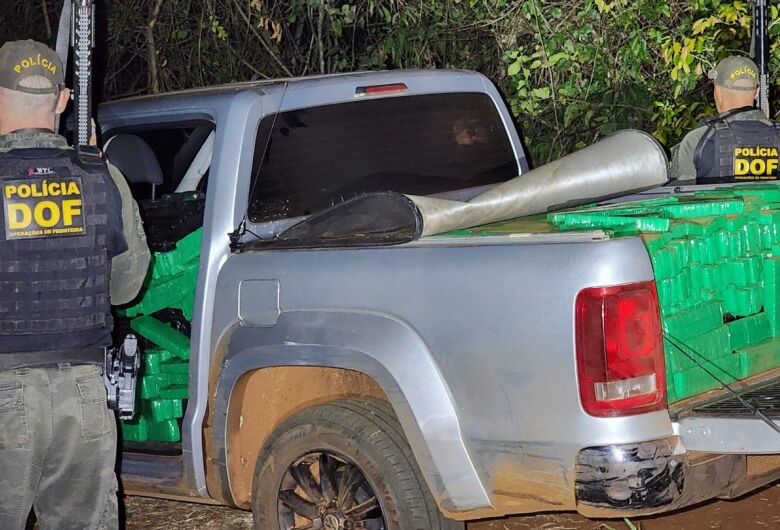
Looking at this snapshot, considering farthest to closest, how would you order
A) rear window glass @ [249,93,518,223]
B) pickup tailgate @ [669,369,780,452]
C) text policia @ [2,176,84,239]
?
rear window glass @ [249,93,518,223]
text policia @ [2,176,84,239]
pickup tailgate @ [669,369,780,452]

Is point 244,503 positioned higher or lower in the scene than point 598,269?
lower

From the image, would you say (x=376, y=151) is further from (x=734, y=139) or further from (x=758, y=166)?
(x=758, y=166)

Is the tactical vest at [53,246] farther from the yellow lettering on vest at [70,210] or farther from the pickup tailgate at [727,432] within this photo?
the pickup tailgate at [727,432]

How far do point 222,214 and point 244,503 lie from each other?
110 centimetres

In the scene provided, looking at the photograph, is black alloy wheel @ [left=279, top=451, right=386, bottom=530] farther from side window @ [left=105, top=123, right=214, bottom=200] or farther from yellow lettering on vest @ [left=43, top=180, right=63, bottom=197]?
side window @ [left=105, top=123, right=214, bottom=200]

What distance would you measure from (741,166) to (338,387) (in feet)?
9.23

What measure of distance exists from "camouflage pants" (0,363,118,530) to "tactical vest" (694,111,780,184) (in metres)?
3.54

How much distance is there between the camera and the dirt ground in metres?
4.92

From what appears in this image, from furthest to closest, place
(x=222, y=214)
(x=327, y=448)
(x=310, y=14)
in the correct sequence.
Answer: (x=310, y=14) → (x=222, y=214) → (x=327, y=448)

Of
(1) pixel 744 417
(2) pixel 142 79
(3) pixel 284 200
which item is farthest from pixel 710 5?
(2) pixel 142 79

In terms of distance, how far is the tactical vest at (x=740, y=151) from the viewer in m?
5.97

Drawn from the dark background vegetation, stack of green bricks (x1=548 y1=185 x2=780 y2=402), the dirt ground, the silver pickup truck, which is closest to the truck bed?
stack of green bricks (x1=548 y1=185 x2=780 y2=402)

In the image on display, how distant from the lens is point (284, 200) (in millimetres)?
4484

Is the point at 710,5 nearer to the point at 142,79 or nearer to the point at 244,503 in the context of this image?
the point at 244,503
